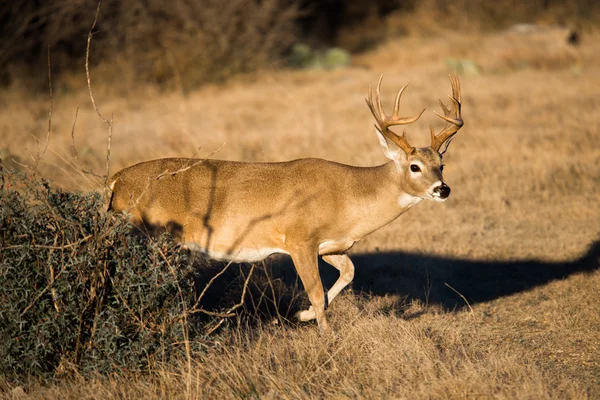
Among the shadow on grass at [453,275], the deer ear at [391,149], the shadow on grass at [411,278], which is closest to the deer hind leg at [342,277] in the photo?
the shadow on grass at [411,278]

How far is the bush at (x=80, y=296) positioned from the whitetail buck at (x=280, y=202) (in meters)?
0.95

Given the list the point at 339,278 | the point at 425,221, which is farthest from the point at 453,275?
the point at 339,278

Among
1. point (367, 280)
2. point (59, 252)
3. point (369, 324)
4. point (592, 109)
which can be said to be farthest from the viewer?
point (592, 109)

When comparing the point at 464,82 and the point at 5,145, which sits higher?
the point at 5,145

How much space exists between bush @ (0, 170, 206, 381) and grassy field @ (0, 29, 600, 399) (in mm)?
237

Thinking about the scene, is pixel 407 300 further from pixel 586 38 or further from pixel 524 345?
pixel 586 38

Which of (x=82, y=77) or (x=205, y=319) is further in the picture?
(x=82, y=77)

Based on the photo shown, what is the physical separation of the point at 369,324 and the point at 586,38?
20.2 metres

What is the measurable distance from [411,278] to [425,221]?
89.7 inches

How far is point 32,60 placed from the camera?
23.0 metres

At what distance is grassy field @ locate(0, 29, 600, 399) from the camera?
5531 mm

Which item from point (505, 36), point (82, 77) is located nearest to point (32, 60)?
point (82, 77)

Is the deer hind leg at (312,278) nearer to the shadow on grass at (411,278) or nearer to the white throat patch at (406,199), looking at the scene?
the shadow on grass at (411,278)

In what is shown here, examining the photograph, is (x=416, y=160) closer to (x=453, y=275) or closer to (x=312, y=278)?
(x=312, y=278)
